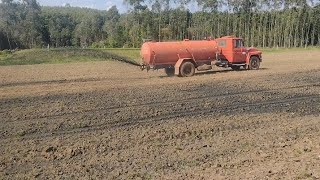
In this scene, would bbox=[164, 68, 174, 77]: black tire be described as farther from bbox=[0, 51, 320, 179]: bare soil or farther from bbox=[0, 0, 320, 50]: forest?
bbox=[0, 0, 320, 50]: forest

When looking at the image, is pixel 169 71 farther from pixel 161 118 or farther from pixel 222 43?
pixel 161 118

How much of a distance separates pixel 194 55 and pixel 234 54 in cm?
283

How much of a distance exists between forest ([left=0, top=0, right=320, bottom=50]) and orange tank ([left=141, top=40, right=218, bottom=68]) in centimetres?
5867

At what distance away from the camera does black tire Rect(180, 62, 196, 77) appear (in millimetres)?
22719

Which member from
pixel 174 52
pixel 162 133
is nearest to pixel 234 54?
pixel 174 52

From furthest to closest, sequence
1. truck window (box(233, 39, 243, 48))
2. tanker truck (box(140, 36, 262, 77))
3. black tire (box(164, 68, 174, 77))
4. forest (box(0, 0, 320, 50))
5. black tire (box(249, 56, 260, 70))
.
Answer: forest (box(0, 0, 320, 50)) < black tire (box(249, 56, 260, 70)) < truck window (box(233, 39, 243, 48)) < black tire (box(164, 68, 174, 77)) < tanker truck (box(140, 36, 262, 77))

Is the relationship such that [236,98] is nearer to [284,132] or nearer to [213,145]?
[284,132]

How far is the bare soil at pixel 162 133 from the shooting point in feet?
24.4

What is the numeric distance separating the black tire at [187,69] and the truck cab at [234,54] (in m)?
2.05

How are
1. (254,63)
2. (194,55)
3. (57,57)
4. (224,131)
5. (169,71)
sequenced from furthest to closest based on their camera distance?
(57,57) < (254,63) < (169,71) < (194,55) < (224,131)

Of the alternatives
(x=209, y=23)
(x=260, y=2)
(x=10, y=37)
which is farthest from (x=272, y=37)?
(x=10, y=37)

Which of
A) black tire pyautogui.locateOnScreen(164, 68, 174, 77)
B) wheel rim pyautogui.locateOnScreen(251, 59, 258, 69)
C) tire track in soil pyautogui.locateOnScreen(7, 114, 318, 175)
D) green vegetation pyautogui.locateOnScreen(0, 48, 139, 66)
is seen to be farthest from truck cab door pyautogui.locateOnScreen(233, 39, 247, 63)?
tire track in soil pyautogui.locateOnScreen(7, 114, 318, 175)

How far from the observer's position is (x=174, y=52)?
22797mm

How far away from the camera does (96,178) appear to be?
700 centimetres
